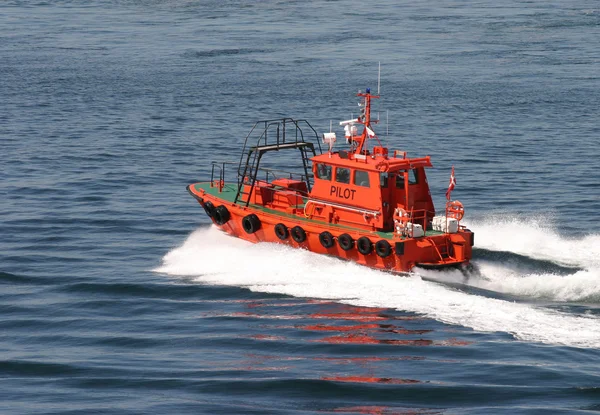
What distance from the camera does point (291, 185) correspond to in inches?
1156

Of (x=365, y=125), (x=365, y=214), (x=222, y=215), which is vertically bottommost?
(x=222, y=215)

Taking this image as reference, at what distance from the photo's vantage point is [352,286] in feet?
84.2

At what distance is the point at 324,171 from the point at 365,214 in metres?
1.71

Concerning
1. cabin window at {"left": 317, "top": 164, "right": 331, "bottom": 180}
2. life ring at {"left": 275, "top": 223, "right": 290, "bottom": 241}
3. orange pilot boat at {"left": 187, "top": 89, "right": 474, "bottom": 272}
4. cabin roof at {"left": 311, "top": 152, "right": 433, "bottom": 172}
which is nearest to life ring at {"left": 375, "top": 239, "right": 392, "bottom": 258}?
orange pilot boat at {"left": 187, "top": 89, "right": 474, "bottom": 272}

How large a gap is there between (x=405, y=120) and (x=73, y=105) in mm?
15743

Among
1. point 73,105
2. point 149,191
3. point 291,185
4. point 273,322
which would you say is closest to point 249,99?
point 73,105

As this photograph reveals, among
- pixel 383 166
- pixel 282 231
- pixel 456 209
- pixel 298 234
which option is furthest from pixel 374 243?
pixel 282 231

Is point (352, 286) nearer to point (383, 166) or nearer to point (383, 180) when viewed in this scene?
point (383, 180)

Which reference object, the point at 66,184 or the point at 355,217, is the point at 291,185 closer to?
the point at 355,217

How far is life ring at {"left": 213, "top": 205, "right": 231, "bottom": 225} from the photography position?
29469 millimetres

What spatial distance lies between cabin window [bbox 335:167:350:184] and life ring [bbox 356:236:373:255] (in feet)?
5.74

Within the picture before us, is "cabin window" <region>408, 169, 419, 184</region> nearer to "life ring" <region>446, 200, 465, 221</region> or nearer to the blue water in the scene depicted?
"life ring" <region>446, 200, 465, 221</region>

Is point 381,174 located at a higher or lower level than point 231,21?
lower

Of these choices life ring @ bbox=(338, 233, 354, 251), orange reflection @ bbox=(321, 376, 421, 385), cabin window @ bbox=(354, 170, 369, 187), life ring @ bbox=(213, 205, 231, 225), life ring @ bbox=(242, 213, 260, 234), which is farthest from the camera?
life ring @ bbox=(213, 205, 231, 225)
